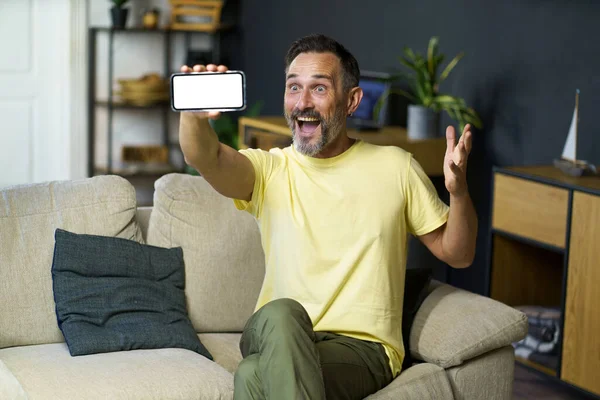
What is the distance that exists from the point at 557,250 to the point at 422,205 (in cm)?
106

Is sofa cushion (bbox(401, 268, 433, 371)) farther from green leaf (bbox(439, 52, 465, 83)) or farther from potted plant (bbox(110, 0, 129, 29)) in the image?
potted plant (bbox(110, 0, 129, 29))

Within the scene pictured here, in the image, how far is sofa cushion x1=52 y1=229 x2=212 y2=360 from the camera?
2.66 m

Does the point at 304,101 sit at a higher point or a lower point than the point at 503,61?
lower

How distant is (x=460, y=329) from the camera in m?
2.59

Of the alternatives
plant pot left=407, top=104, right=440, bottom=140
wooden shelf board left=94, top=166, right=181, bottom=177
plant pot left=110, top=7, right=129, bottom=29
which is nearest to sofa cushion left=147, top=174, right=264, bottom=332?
plant pot left=407, top=104, right=440, bottom=140

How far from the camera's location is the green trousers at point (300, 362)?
83.0 inches

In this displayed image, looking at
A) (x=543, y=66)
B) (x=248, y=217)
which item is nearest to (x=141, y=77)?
(x=543, y=66)

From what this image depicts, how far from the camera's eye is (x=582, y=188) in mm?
3250

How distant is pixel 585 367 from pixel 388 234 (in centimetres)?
124

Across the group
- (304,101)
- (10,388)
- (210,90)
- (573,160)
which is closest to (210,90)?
(210,90)

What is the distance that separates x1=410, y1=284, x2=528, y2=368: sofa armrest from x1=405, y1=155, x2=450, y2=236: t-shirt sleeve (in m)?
0.27

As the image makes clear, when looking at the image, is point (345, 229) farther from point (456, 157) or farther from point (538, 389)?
point (538, 389)

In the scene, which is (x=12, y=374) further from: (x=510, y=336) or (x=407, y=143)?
(x=407, y=143)

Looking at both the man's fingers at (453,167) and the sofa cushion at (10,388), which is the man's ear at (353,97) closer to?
the man's fingers at (453,167)
